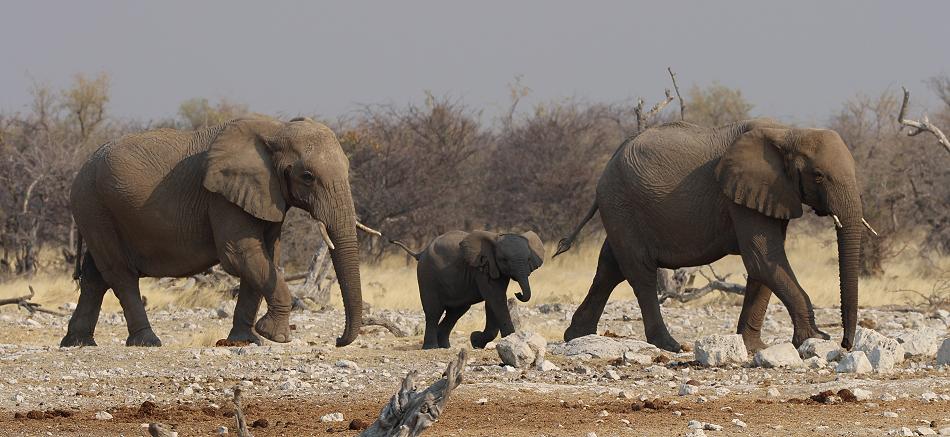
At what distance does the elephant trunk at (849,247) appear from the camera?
12.9 m

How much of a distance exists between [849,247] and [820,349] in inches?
44.5

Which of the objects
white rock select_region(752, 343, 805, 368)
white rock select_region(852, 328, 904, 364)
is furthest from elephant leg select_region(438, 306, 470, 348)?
white rock select_region(852, 328, 904, 364)

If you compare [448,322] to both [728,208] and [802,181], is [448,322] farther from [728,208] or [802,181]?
[802,181]

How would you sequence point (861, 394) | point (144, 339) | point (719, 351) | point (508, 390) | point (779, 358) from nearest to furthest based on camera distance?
point (861, 394) → point (508, 390) → point (779, 358) → point (719, 351) → point (144, 339)

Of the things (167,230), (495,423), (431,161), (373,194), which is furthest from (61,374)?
(431,161)

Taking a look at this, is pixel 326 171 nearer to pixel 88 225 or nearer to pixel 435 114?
pixel 88 225

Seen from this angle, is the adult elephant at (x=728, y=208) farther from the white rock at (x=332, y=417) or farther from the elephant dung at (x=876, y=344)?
the white rock at (x=332, y=417)

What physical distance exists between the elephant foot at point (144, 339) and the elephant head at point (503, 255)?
2.92 metres

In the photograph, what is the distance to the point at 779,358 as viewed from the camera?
38.6ft

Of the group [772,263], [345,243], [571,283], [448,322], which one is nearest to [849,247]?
[772,263]

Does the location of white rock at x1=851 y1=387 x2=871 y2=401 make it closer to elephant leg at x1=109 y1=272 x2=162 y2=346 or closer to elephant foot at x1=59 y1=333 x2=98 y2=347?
elephant leg at x1=109 y1=272 x2=162 y2=346

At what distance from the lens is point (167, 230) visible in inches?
550

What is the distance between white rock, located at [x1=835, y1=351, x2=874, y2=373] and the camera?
37.3 ft

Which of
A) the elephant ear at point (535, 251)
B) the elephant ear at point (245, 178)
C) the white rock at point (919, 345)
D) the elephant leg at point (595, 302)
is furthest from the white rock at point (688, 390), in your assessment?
the elephant ear at point (535, 251)
